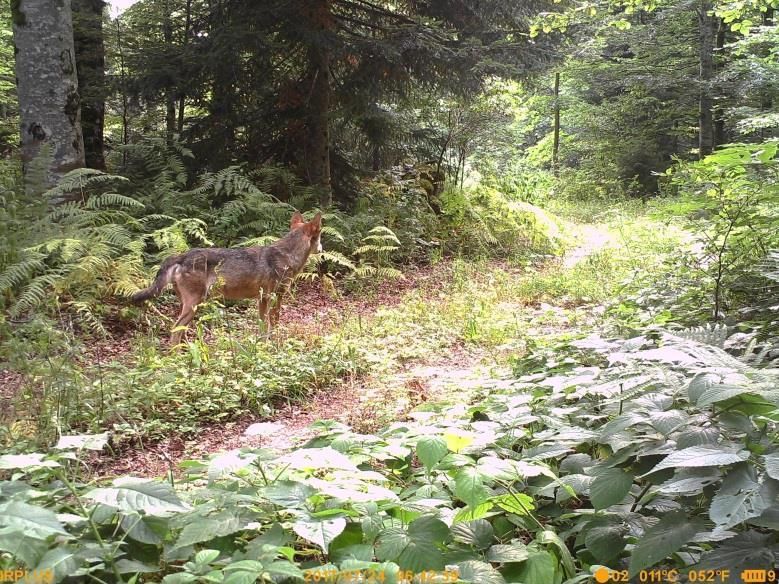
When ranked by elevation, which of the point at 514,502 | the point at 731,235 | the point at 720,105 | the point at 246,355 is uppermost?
the point at 720,105

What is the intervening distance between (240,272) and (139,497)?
17.7 ft

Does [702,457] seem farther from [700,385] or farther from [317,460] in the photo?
[317,460]

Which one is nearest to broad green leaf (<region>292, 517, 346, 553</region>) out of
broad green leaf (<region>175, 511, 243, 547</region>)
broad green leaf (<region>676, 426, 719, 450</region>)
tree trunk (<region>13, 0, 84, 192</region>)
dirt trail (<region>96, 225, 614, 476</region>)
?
broad green leaf (<region>175, 511, 243, 547</region>)

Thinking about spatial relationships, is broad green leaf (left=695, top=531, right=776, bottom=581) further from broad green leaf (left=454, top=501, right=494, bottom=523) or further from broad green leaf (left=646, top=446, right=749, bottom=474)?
broad green leaf (left=454, top=501, right=494, bottom=523)

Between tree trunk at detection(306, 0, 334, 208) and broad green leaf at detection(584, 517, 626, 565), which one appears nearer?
broad green leaf at detection(584, 517, 626, 565)

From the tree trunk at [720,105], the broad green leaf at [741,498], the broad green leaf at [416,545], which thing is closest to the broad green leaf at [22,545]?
the broad green leaf at [416,545]

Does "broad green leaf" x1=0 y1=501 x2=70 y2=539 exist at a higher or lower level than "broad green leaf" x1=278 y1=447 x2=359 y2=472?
higher

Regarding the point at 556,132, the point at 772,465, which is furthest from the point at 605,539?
the point at 556,132

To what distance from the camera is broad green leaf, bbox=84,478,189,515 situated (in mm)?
1839

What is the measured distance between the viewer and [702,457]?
6.33 ft

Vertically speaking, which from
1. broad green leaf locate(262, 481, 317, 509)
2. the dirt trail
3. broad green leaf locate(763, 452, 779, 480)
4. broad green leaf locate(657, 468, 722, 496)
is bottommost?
the dirt trail

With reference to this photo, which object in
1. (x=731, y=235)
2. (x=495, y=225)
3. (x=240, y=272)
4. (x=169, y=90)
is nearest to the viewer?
(x=731, y=235)

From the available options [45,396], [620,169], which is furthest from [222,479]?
[620,169]

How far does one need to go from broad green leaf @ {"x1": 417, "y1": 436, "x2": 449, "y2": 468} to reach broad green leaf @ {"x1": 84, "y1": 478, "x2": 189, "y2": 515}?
2.89 feet
